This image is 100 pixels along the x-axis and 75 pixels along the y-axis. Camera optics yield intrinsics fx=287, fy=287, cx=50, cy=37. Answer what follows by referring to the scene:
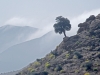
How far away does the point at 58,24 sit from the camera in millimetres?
97062

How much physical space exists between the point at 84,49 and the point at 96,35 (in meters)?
6.43

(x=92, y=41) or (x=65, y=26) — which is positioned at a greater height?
(x=65, y=26)

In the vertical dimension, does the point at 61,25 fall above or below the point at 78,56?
above

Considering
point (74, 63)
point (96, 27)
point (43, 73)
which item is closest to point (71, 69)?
point (74, 63)

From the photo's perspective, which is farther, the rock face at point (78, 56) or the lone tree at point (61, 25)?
→ the lone tree at point (61, 25)

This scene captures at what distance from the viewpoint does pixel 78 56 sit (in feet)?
241

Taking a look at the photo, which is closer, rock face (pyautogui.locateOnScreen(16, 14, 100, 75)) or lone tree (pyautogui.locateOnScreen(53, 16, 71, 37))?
rock face (pyautogui.locateOnScreen(16, 14, 100, 75))

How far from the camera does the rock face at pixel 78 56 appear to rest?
2645 inches

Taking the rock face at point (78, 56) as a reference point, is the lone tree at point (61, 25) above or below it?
above

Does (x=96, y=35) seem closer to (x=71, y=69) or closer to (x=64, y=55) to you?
(x=64, y=55)

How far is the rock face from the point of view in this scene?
220 feet

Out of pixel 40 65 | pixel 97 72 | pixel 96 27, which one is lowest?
pixel 97 72

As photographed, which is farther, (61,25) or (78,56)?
(61,25)

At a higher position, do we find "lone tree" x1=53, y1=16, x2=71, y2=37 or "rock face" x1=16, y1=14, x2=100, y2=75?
"lone tree" x1=53, y1=16, x2=71, y2=37
